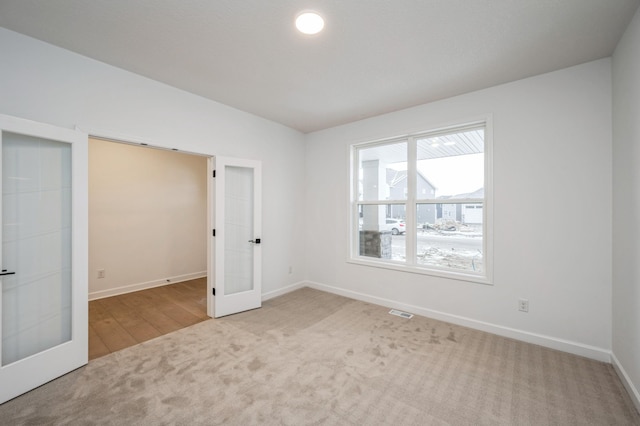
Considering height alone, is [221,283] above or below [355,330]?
above

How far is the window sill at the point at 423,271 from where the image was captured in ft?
10.2

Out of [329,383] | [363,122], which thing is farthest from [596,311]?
[363,122]

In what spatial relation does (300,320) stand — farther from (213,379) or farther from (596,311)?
(596,311)

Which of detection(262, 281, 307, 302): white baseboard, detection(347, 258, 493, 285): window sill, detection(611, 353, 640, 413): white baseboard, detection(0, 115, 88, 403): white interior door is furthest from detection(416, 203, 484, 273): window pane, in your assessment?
detection(0, 115, 88, 403): white interior door

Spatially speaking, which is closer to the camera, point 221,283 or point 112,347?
point 112,347

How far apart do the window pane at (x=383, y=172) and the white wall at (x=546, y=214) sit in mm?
577

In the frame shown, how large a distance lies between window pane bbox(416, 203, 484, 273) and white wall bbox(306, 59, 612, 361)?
0.79 ft

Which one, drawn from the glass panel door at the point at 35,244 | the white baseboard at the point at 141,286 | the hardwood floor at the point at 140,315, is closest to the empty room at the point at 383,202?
the glass panel door at the point at 35,244

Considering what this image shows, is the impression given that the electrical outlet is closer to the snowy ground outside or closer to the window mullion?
the snowy ground outside

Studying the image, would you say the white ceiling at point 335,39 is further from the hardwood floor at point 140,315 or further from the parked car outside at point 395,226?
the hardwood floor at point 140,315

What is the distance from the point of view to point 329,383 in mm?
2105

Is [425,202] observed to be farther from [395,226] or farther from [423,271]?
[423,271]

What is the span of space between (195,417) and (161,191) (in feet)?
13.9

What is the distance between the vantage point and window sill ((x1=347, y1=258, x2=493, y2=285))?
10.2 ft
